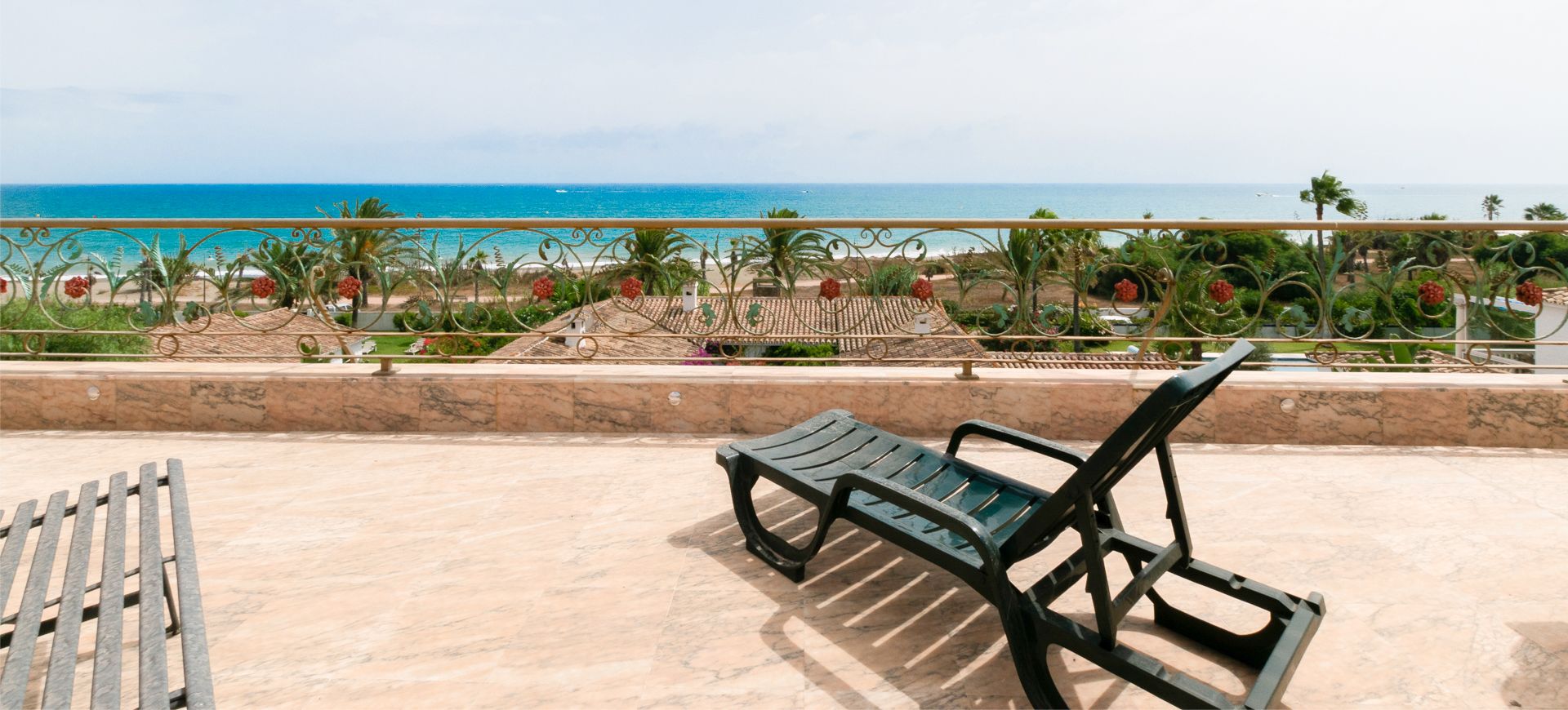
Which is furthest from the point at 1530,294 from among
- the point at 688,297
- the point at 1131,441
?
the point at 688,297

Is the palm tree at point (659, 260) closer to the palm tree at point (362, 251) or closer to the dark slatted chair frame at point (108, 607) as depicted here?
the palm tree at point (362, 251)

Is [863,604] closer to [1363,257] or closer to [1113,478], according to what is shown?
[1113,478]

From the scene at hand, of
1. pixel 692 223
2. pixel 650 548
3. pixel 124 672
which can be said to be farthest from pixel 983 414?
pixel 124 672

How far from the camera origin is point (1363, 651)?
90.4 inches

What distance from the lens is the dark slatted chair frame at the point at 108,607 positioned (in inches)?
53.8

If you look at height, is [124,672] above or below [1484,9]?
below

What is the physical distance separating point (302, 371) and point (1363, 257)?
590 cm

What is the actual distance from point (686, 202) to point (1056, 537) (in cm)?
10872

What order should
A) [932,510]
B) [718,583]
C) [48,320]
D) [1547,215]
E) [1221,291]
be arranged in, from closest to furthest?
[932,510] → [718,583] → [1221,291] → [48,320] → [1547,215]

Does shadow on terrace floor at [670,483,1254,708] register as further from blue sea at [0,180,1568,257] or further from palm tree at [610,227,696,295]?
blue sea at [0,180,1568,257]

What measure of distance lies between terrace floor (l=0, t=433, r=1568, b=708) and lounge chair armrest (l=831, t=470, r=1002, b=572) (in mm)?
371

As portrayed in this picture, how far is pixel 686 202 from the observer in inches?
4264

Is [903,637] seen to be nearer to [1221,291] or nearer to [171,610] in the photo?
[171,610]

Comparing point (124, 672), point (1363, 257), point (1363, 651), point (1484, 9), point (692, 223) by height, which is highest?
point (1484, 9)
